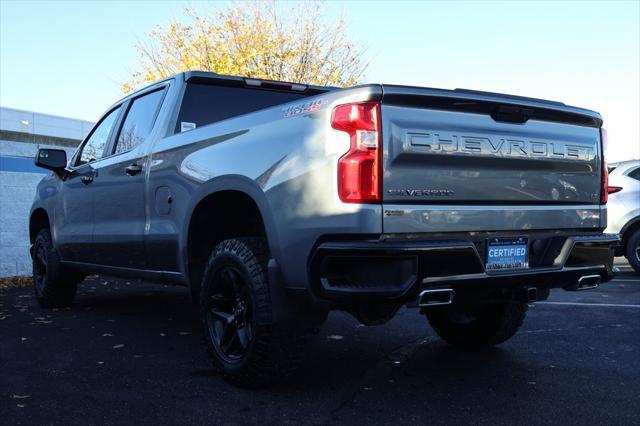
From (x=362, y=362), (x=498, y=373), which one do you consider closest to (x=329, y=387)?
(x=362, y=362)

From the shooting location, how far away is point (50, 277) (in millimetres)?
6734

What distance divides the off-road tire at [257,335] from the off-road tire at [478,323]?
1.32 meters

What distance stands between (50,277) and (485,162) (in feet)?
15.8

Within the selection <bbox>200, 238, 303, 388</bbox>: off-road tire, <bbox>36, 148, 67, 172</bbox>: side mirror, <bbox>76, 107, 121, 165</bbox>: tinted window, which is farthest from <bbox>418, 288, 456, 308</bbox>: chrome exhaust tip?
<bbox>36, 148, 67, 172</bbox>: side mirror

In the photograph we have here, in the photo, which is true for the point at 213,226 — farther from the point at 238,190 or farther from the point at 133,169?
the point at 133,169

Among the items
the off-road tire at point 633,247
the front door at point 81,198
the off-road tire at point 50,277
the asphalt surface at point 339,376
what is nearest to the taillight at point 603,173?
the asphalt surface at point 339,376

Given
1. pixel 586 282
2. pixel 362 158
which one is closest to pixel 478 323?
pixel 586 282

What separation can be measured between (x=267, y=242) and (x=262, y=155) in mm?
496

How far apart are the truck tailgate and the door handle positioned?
95.6 inches

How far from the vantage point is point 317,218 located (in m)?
3.34

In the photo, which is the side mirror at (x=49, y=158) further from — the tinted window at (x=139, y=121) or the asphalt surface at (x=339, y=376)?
the asphalt surface at (x=339, y=376)

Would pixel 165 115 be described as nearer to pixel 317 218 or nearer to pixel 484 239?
pixel 317 218

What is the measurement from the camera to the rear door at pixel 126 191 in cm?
507

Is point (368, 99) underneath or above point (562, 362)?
above
